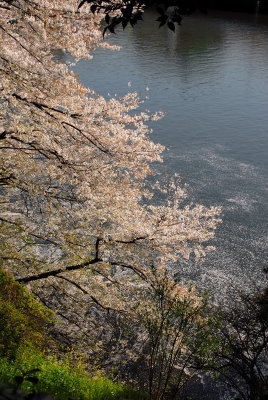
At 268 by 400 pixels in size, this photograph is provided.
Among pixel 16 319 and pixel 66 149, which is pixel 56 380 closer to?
pixel 16 319

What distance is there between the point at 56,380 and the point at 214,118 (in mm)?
24994

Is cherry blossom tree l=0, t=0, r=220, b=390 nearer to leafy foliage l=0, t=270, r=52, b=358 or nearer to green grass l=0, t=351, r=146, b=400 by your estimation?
leafy foliage l=0, t=270, r=52, b=358

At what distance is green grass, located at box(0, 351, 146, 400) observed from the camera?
593 cm

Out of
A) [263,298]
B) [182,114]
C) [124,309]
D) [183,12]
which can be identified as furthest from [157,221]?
[182,114]

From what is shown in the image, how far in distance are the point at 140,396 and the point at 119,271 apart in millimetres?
5953

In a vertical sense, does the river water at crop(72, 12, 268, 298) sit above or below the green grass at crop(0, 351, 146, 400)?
above

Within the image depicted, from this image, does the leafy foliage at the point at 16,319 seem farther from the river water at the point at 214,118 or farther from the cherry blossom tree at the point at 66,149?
the river water at the point at 214,118

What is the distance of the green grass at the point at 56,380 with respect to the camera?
19.4 feet

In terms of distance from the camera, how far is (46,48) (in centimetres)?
909

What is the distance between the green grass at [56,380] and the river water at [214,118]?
7.56 meters

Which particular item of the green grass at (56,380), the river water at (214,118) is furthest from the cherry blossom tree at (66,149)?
the river water at (214,118)

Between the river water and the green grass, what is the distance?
24.8ft

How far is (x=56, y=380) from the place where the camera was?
6383 millimetres

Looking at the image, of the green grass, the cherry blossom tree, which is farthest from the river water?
the green grass
